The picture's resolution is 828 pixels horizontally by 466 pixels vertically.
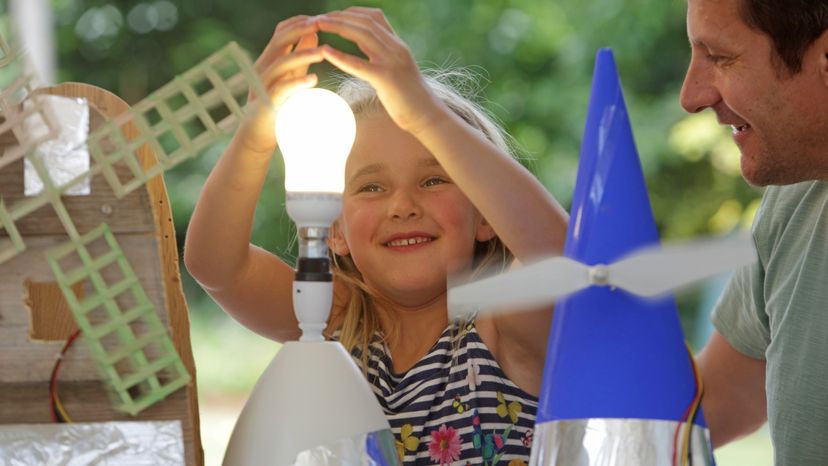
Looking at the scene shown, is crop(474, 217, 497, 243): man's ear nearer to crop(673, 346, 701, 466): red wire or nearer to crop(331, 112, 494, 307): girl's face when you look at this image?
crop(331, 112, 494, 307): girl's face

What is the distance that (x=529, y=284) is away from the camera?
930mm

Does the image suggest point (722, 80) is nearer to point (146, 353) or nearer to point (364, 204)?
point (364, 204)

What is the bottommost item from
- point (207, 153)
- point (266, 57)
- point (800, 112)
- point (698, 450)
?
point (698, 450)

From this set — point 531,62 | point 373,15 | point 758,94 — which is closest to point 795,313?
point 758,94

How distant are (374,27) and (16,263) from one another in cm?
41

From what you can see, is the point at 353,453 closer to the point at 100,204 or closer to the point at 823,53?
the point at 100,204

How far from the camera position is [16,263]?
0.97 metres

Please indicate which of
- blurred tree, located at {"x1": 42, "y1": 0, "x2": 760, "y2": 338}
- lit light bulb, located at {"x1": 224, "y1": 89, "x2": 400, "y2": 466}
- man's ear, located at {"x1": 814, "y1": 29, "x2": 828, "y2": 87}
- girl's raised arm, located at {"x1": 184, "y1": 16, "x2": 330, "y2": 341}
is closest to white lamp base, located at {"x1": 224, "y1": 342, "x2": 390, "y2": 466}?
lit light bulb, located at {"x1": 224, "y1": 89, "x2": 400, "y2": 466}

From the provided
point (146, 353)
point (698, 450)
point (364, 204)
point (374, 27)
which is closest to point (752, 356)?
point (364, 204)

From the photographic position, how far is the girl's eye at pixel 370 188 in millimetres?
1380

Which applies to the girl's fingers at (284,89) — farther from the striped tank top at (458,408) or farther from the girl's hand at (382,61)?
the striped tank top at (458,408)

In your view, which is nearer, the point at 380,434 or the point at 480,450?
the point at 380,434

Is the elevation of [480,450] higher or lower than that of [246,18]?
lower

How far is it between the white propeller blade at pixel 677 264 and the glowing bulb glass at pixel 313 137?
0.90 ft
